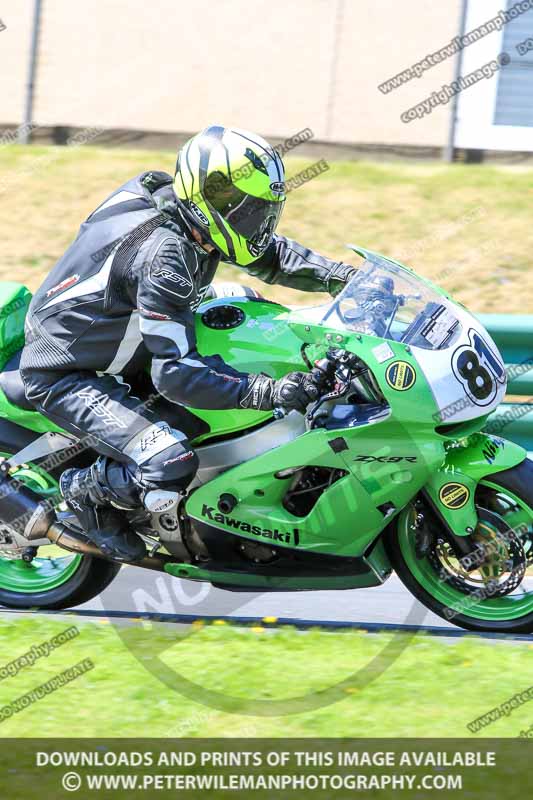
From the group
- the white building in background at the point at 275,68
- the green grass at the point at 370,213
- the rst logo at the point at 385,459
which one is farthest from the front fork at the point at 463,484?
the white building in background at the point at 275,68

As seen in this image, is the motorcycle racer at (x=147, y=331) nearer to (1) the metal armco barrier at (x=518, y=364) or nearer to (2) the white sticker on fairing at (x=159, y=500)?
(2) the white sticker on fairing at (x=159, y=500)

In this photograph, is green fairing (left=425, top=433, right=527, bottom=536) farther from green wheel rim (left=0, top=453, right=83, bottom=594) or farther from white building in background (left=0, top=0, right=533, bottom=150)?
white building in background (left=0, top=0, right=533, bottom=150)

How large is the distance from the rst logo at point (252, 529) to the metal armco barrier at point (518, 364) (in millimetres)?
2314

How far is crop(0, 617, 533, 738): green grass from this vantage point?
4480mm

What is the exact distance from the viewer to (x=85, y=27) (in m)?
12.7

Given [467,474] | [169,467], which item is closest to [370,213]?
[467,474]

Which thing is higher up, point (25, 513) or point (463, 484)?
point (463, 484)

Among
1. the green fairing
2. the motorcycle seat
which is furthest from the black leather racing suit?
the green fairing

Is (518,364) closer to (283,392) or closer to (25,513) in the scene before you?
(283,392)

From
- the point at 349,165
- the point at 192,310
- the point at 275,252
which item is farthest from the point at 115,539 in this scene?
the point at 349,165

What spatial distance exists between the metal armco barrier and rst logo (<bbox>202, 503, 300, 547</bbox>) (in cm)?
→ 231

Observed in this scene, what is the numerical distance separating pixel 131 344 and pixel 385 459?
1121mm

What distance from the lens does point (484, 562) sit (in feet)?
17.9

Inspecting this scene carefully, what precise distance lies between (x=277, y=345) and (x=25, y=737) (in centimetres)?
184
